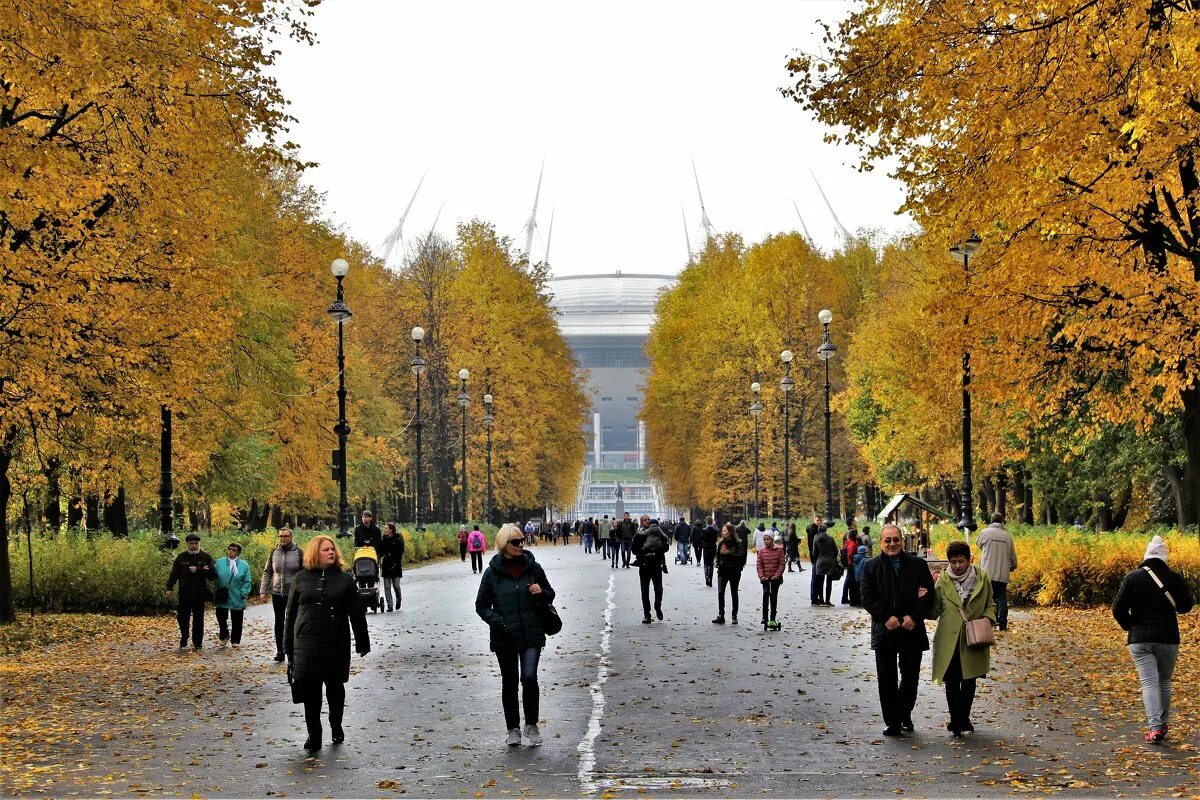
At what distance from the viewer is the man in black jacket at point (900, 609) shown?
439 inches

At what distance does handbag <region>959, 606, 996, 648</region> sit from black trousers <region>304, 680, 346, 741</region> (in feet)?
15.2

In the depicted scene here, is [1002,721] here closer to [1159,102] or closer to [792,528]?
[1159,102]

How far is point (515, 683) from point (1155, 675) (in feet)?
15.0

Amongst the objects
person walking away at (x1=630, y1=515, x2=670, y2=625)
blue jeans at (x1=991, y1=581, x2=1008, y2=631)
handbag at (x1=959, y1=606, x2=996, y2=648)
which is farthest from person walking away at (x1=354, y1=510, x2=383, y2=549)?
handbag at (x1=959, y1=606, x2=996, y2=648)

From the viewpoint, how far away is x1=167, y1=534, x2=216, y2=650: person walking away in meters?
18.8

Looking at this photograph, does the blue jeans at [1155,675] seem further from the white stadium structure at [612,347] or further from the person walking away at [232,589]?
the white stadium structure at [612,347]

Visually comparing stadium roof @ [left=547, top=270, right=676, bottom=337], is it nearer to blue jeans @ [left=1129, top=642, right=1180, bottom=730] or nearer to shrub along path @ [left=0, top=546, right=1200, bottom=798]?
shrub along path @ [left=0, top=546, right=1200, bottom=798]

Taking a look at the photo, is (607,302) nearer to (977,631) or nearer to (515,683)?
(977,631)

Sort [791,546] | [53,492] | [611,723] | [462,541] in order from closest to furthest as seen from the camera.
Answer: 1. [611,723]
2. [53,492]
3. [791,546]
4. [462,541]

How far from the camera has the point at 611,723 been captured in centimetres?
1161

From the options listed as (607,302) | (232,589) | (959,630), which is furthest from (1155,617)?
(607,302)

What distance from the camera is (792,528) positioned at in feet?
135

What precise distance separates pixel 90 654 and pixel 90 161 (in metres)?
6.26

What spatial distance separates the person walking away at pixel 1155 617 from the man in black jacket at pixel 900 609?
1401 millimetres
